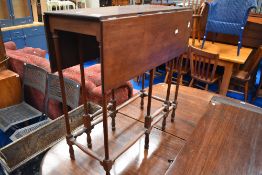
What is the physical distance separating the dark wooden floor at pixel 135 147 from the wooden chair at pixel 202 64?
1195 mm

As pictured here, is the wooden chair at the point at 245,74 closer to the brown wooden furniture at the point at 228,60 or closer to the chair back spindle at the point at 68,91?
the brown wooden furniture at the point at 228,60

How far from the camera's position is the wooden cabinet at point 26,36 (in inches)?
175

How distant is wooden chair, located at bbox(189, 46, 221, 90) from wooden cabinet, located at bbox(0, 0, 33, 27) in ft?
12.8

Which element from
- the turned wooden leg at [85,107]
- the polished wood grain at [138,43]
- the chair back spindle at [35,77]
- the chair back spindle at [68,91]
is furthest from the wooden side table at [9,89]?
the polished wood grain at [138,43]

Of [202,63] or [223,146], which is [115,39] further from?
[202,63]

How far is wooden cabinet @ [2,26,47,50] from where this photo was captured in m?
4.44

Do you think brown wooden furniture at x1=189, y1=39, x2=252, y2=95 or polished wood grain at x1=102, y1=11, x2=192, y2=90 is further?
brown wooden furniture at x1=189, y1=39, x2=252, y2=95

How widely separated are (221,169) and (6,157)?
1.29 meters

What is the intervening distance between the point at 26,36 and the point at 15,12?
55 cm

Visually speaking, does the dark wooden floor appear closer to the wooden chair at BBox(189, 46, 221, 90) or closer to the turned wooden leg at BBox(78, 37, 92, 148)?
the turned wooden leg at BBox(78, 37, 92, 148)

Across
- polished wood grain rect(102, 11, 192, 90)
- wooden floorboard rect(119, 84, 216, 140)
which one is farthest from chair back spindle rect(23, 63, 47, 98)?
polished wood grain rect(102, 11, 192, 90)

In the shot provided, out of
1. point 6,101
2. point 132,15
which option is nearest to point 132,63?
point 132,15

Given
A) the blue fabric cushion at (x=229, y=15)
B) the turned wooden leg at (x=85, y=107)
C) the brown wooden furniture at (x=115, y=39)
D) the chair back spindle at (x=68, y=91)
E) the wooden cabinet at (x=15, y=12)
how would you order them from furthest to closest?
the wooden cabinet at (x=15, y=12)
the blue fabric cushion at (x=229, y=15)
the chair back spindle at (x=68, y=91)
the turned wooden leg at (x=85, y=107)
the brown wooden furniture at (x=115, y=39)

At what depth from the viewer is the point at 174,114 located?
4.64 ft
